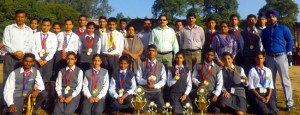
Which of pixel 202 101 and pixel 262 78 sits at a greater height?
pixel 262 78

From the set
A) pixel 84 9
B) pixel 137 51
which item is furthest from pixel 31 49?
pixel 84 9

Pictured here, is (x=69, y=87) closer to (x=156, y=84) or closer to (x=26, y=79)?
(x=26, y=79)

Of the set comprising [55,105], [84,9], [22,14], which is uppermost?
[84,9]

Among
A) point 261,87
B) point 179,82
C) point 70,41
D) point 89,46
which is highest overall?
point 70,41

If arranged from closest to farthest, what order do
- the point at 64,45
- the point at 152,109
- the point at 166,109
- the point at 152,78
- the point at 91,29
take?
the point at 152,109
the point at 166,109
the point at 152,78
the point at 64,45
the point at 91,29

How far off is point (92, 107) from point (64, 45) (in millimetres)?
1515

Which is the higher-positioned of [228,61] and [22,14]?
[22,14]

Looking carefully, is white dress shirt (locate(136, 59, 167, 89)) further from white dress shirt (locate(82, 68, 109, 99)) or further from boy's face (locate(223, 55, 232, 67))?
boy's face (locate(223, 55, 232, 67))

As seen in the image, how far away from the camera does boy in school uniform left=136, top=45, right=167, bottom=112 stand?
6746 mm

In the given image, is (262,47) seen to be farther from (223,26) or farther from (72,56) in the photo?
(72,56)

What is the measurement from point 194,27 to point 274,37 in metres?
1.78

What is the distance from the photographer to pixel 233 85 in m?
6.83

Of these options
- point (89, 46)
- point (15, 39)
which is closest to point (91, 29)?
point (89, 46)

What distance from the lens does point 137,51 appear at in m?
7.59
